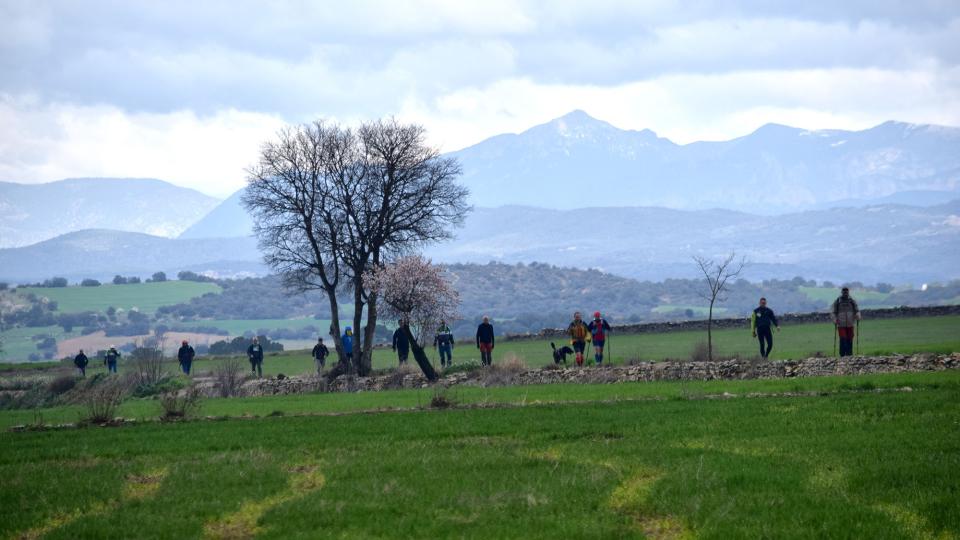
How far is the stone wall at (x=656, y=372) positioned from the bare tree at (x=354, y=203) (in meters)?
4.77

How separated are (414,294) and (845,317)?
619 inches

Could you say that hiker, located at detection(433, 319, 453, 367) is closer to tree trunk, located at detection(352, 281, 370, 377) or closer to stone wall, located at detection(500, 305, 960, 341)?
tree trunk, located at detection(352, 281, 370, 377)

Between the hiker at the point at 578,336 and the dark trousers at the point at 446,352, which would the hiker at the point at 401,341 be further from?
the hiker at the point at 578,336

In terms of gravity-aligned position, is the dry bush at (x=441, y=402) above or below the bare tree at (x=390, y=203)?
below

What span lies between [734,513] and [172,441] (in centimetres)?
1165

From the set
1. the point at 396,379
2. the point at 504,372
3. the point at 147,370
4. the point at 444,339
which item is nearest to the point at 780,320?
the point at 444,339

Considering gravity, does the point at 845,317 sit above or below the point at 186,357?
above

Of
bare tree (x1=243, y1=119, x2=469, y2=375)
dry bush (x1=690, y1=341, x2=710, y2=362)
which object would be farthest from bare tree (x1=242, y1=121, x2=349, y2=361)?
dry bush (x1=690, y1=341, x2=710, y2=362)

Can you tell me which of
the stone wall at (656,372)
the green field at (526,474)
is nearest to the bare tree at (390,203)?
the stone wall at (656,372)

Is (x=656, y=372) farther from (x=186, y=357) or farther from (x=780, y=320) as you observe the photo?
(x=780, y=320)

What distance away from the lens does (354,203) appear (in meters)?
49.7

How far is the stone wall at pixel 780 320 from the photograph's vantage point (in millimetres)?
62688

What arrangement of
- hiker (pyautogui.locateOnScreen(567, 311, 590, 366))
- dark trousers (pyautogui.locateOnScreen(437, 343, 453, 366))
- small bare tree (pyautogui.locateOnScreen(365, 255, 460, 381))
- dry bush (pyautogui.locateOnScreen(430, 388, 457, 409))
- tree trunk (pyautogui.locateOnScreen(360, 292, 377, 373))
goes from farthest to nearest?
1. tree trunk (pyautogui.locateOnScreen(360, 292, 377, 373))
2. dark trousers (pyautogui.locateOnScreen(437, 343, 453, 366))
3. small bare tree (pyautogui.locateOnScreen(365, 255, 460, 381))
4. hiker (pyautogui.locateOnScreen(567, 311, 590, 366))
5. dry bush (pyautogui.locateOnScreen(430, 388, 457, 409))

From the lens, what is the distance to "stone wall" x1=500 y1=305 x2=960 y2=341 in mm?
62688
